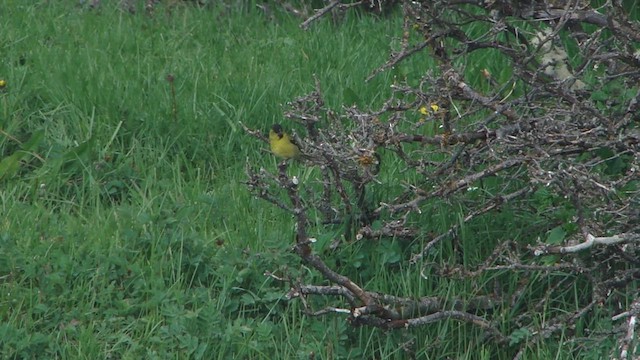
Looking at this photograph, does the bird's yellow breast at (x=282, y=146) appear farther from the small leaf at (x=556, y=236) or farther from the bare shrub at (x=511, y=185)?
the small leaf at (x=556, y=236)

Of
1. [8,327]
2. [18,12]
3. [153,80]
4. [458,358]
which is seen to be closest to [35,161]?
[153,80]

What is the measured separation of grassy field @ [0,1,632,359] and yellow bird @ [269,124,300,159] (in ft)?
0.79

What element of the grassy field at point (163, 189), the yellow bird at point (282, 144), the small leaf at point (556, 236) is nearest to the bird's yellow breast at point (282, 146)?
the yellow bird at point (282, 144)

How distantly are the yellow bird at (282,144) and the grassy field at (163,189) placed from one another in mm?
241

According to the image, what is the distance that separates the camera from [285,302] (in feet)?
14.5

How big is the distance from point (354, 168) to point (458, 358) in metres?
0.85

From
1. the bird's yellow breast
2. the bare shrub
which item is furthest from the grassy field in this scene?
the bird's yellow breast

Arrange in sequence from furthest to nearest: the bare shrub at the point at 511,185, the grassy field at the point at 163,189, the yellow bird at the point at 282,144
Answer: the yellow bird at the point at 282,144
the grassy field at the point at 163,189
the bare shrub at the point at 511,185

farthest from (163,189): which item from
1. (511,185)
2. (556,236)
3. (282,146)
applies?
(556,236)

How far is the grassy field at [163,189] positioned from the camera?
423cm

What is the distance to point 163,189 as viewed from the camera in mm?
5199

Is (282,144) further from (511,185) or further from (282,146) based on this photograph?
(511,185)

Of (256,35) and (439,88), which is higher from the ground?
(439,88)

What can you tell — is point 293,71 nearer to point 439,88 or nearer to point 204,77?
point 204,77
